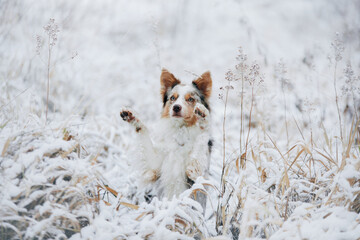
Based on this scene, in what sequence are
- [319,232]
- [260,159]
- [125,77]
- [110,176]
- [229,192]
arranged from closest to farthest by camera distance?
[319,232]
[229,192]
[260,159]
[110,176]
[125,77]

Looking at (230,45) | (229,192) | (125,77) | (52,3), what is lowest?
(229,192)

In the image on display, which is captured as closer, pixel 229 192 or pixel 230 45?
pixel 229 192

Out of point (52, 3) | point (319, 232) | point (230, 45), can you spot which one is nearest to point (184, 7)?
point (230, 45)

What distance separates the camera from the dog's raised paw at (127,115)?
2697 millimetres

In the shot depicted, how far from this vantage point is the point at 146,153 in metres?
2.91

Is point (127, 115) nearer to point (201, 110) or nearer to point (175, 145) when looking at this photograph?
point (175, 145)

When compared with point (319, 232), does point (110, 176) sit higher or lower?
lower

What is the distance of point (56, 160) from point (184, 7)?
10.2m

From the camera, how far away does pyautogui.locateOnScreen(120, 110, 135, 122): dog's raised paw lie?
8.85ft

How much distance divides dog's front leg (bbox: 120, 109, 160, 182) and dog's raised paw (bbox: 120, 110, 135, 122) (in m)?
0.02

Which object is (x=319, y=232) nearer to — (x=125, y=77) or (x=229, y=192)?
(x=229, y=192)

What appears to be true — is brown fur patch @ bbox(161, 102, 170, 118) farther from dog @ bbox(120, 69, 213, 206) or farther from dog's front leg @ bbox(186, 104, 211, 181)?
dog's front leg @ bbox(186, 104, 211, 181)

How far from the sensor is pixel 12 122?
225 cm

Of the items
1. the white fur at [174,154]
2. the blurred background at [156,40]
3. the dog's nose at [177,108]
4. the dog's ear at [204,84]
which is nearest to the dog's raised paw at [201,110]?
the white fur at [174,154]
